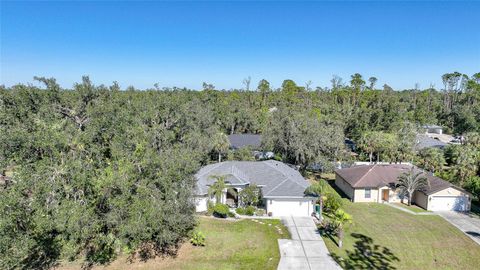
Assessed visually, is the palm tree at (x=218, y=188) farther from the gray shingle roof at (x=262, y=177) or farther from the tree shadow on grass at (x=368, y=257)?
the tree shadow on grass at (x=368, y=257)

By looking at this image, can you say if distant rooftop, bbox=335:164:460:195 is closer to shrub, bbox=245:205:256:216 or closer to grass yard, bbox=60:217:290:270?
shrub, bbox=245:205:256:216

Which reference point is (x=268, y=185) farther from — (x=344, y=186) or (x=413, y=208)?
(x=413, y=208)

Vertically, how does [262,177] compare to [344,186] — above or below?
above

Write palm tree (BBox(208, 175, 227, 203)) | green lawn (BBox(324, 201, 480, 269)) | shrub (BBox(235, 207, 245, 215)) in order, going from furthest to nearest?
shrub (BBox(235, 207, 245, 215))
palm tree (BBox(208, 175, 227, 203))
green lawn (BBox(324, 201, 480, 269))

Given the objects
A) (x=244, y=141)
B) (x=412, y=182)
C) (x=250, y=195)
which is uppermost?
(x=244, y=141)

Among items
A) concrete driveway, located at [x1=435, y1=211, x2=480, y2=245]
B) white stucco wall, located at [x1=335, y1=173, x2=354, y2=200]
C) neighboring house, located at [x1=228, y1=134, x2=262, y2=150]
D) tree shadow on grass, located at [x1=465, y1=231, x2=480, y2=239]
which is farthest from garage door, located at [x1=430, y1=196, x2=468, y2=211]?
neighboring house, located at [x1=228, y1=134, x2=262, y2=150]

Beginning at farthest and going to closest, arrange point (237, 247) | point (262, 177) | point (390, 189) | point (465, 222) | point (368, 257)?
point (390, 189), point (262, 177), point (465, 222), point (237, 247), point (368, 257)

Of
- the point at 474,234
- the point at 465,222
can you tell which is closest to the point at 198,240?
the point at 474,234

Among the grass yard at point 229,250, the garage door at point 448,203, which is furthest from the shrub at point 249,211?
the garage door at point 448,203
